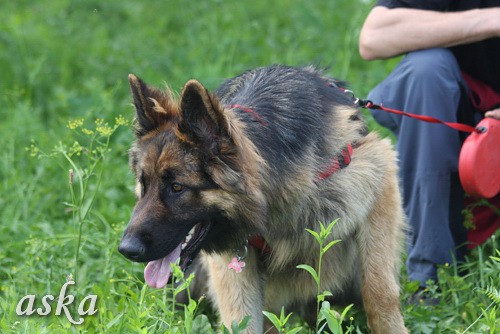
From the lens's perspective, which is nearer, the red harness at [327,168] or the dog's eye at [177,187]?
the dog's eye at [177,187]

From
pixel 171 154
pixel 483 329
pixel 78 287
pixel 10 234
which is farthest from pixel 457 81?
pixel 10 234

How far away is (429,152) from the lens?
4535 millimetres

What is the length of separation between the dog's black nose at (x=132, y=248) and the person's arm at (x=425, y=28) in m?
1.96

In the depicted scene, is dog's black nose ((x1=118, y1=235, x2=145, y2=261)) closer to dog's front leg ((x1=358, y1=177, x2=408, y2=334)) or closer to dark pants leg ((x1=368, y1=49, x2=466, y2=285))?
dog's front leg ((x1=358, y1=177, x2=408, y2=334))

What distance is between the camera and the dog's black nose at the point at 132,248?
3.45 meters

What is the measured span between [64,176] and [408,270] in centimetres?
243

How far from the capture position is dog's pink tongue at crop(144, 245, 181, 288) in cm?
359

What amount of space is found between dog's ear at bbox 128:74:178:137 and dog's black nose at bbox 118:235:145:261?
1.55 ft

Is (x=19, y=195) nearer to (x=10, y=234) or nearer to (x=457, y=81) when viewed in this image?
(x=10, y=234)

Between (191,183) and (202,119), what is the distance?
0.25 metres

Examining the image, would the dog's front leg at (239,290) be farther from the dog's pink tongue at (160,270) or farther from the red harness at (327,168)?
the dog's pink tongue at (160,270)

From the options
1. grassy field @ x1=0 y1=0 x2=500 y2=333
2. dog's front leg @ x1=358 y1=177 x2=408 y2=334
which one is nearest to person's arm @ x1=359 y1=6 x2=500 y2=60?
grassy field @ x1=0 y1=0 x2=500 y2=333

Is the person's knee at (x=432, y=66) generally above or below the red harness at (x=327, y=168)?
above

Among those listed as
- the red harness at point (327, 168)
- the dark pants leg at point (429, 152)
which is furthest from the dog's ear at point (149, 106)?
the dark pants leg at point (429, 152)
